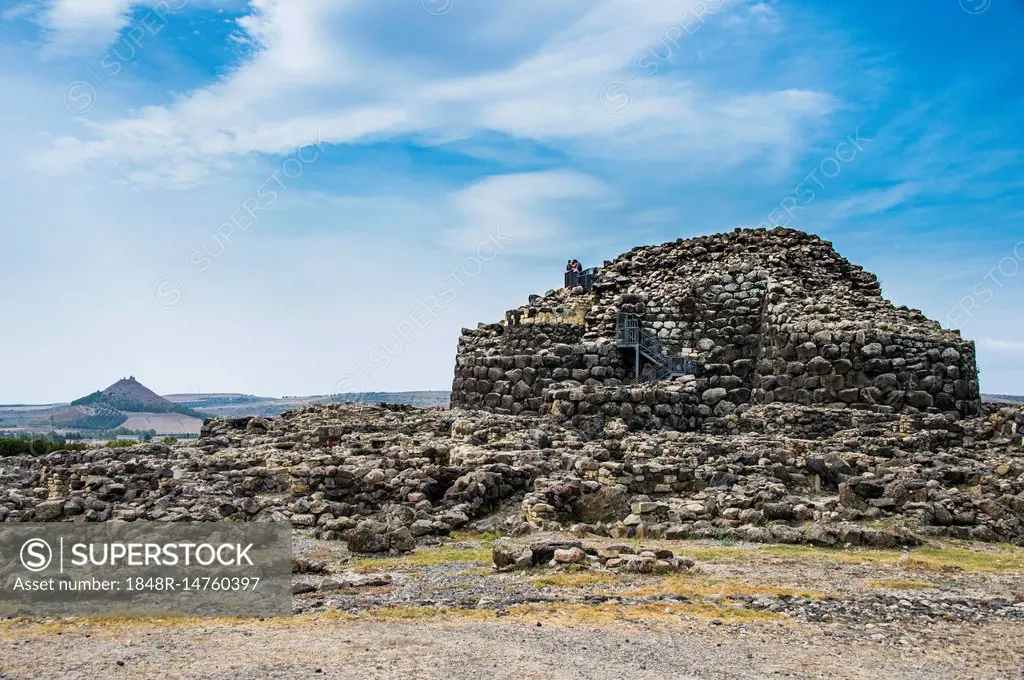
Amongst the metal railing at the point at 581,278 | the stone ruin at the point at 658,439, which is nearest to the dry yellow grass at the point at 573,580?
the stone ruin at the point at 658,439

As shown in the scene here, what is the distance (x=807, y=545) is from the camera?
13.2 meters

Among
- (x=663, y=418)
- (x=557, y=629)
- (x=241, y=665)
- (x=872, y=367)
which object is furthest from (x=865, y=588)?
(x=872, y=367)

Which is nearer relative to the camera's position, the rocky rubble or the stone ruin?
the rocky rubble

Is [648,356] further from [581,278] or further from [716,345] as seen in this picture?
[581,278]

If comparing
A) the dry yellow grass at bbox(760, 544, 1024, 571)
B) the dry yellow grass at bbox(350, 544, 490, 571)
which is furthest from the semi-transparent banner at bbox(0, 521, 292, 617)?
the dry yellow grass at bbox(760, 544, 1024, 571)

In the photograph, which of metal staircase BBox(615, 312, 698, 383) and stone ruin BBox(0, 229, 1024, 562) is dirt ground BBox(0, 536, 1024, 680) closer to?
stone ruin BBox(0, 229, 1024, 562)

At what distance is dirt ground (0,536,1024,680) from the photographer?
25.5 feet

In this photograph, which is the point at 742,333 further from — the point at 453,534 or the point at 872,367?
the point at 453,534

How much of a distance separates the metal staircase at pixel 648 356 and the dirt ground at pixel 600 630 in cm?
1341

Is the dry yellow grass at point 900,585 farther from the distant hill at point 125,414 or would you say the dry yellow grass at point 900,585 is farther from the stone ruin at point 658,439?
the distant hill at point 125,414

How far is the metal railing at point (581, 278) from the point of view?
31891mm

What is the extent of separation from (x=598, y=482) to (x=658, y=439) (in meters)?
2.94

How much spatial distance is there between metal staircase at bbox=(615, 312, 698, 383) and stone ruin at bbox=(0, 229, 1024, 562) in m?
0.07

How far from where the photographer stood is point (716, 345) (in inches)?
1032
